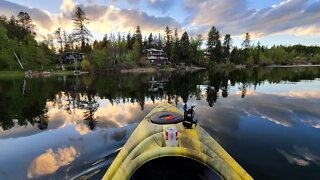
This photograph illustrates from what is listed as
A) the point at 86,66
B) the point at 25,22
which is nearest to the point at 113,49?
the point at 86,66

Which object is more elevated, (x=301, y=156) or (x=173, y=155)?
(x=173, y=155)

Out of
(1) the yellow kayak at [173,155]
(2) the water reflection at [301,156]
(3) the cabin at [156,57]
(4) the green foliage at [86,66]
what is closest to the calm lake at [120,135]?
(2) the water reflection at [301,156]

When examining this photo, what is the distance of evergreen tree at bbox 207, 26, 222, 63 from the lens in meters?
123

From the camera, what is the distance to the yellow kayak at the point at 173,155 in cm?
482

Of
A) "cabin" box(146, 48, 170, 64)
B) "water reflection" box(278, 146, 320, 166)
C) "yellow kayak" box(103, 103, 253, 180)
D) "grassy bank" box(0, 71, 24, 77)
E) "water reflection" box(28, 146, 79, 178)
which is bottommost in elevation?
"water reflection" box(28, 146, 79, 178)

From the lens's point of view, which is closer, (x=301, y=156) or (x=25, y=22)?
(x=301, y=156)

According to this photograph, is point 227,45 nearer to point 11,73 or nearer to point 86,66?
point 86,66

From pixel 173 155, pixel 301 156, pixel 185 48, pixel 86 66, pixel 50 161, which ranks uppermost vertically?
pixel 185 48

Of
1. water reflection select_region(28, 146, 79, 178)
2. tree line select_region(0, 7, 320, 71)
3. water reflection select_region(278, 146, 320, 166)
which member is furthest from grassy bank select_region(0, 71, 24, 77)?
water reflection select_region(278, 146, 320, 166)

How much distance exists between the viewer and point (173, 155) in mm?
4895

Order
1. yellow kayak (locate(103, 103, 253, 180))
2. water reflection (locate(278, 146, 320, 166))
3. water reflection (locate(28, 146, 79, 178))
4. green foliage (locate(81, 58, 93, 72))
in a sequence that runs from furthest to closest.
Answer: green foliage (locate(81, 58, 93, 72)) → water reflection (locate(278, 146, 320, 166)) → water reflection (locate(28, 146, 79, 178)) → yellow kayak (locate(103, 103, 253, 180))

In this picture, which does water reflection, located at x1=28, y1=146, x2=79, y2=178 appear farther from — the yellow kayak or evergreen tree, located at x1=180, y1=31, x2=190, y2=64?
evergreen tree, located at x1=180, y1=31, x2=190, y2=64

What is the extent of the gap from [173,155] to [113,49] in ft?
307

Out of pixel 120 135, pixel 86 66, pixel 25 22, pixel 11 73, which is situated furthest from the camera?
pixel 25 22
